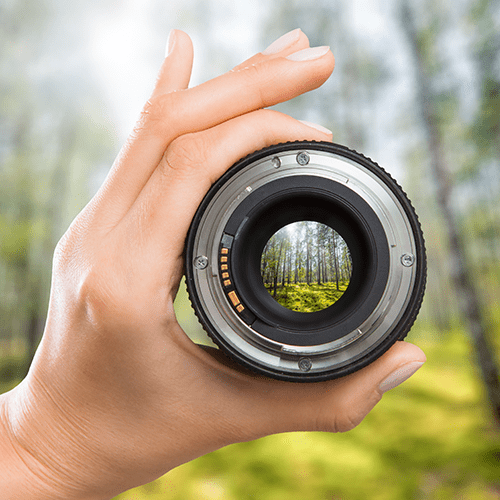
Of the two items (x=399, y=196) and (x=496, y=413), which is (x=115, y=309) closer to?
(x=399, y=196)

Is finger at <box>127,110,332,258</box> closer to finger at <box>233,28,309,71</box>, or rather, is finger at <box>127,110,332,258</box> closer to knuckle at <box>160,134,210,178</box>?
knuckle at <box>160,134,210,178</box>

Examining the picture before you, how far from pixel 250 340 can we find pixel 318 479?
122 inches

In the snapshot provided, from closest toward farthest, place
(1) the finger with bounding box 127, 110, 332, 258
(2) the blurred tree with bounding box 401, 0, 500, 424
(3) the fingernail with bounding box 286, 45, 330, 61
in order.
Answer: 1. (1) the finger with bounding box 127, 110, 332, 258
2. (3) the fingernail with bounding box 286, 45, 330, 61
3. (2) the blurred tree with bounding box 401, 0, 500, 424

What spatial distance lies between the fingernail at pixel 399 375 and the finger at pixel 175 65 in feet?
2.43

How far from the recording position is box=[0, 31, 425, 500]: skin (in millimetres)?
721

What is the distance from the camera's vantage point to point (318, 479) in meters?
3.34

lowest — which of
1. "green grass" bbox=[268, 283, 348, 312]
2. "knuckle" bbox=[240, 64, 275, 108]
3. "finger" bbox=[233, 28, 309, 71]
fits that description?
"green grass" bbox=[268, 283, 348, 312]

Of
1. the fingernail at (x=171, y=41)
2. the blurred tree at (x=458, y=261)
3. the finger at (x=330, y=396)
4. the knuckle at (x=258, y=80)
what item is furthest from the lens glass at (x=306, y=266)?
the blurred tree at (x=458, y=261)

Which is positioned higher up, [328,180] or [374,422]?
[328,180]

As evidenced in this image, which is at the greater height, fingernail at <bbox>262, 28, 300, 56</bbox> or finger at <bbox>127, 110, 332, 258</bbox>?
fingernail at <bbox>262, 28, 300, 56</bbox>

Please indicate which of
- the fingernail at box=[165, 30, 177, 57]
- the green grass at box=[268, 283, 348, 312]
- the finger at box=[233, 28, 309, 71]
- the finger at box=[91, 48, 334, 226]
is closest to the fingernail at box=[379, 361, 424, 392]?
the green grass at box=[268, 283, 348, 312]

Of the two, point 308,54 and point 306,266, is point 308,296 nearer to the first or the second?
point 306,266

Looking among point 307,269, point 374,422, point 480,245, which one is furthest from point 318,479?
point 307,269

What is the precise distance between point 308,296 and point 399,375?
0.22 metres
